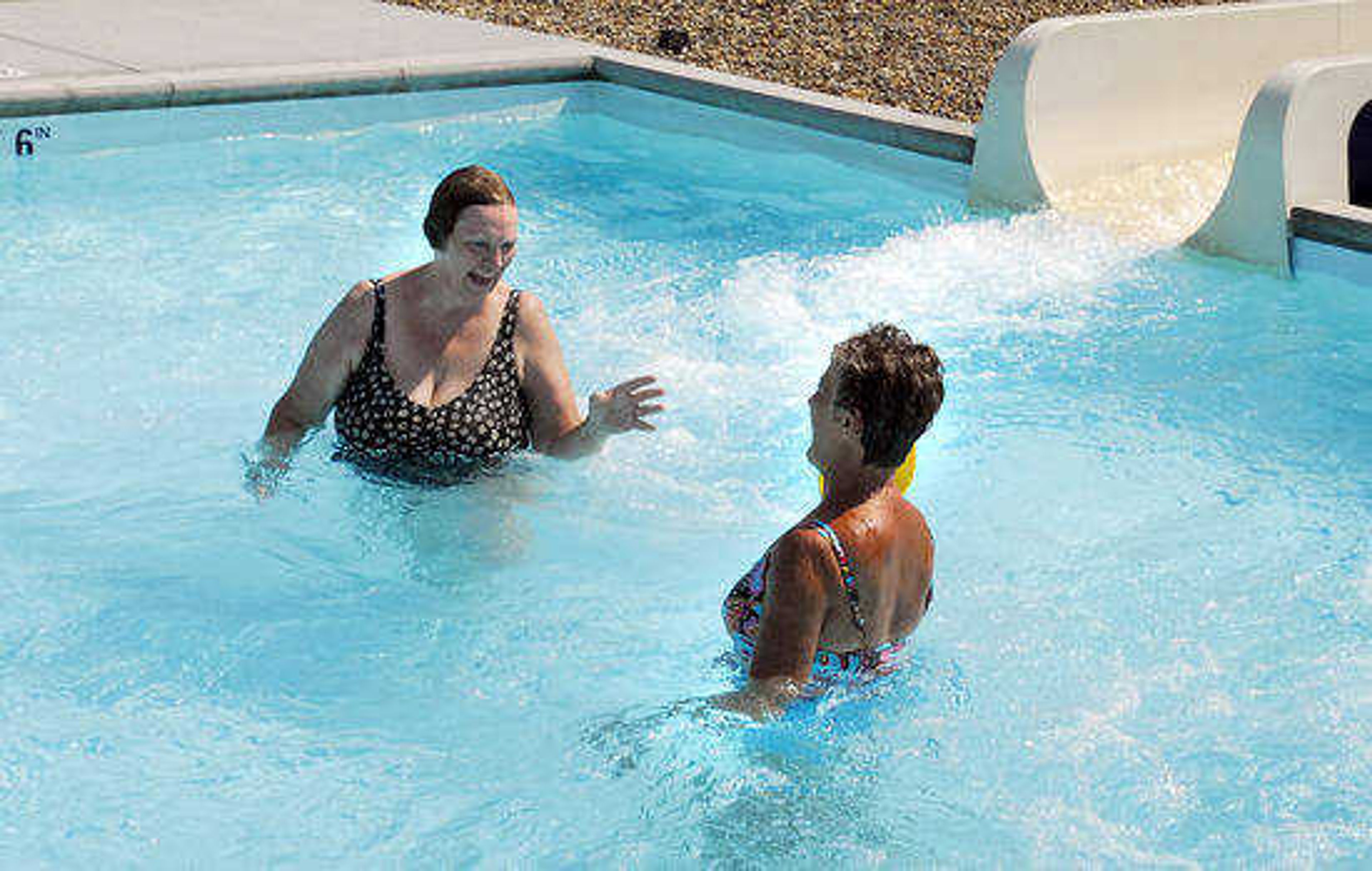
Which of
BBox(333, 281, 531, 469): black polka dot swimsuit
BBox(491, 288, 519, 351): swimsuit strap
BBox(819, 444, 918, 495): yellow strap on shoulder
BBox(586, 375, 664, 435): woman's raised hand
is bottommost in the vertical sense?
BBox(333, 281, 531, 469): black polka dot swimsuit

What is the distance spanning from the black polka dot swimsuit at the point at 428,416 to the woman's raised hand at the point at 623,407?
0.44 meters

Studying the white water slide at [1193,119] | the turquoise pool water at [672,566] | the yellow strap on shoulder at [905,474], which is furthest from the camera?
the white water slide at [1193,119]

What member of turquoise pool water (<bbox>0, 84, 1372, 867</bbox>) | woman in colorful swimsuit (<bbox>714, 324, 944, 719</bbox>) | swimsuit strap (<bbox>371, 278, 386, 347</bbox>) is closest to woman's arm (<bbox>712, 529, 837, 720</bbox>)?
woman in colorful swimsuit (<bbox>714, 324, 944, 719</bbox>)

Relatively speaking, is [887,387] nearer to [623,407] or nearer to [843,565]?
[843,565]

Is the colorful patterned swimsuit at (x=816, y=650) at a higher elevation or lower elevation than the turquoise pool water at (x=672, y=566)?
higher

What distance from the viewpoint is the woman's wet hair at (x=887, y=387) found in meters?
3.46

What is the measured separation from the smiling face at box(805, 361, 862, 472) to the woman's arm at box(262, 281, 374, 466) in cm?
190

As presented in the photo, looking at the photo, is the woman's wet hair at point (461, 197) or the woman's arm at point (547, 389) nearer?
the woman's wet hair at point (461, 197)

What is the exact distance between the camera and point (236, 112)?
10.7m

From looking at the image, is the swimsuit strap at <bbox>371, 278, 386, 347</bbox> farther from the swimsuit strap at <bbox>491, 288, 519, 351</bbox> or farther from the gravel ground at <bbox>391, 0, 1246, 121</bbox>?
the gravel ground at <bbox>391, 0, 1246, 121</bbox>

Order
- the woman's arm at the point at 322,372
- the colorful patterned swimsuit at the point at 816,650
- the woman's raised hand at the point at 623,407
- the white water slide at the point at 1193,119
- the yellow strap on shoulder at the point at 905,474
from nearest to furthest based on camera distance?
the colorful patterned swimsuit at the point at 816,650 < the yellow strap on shoulder at the point at 905,474 < the woman's raised hand at the point at 623,407 < the woman's arm at the point at 322,372 < the white water slide at the point at 1193,119

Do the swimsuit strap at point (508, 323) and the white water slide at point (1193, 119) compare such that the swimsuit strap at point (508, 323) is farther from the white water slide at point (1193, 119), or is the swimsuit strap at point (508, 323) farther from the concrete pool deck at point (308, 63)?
the concrete pool deck at point (308, 63)

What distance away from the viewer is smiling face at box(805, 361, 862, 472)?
353cm

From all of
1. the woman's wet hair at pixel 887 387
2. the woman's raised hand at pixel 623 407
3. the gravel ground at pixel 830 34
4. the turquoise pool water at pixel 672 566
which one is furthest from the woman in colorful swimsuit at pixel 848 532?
the gravel ground at pixel 830 34
